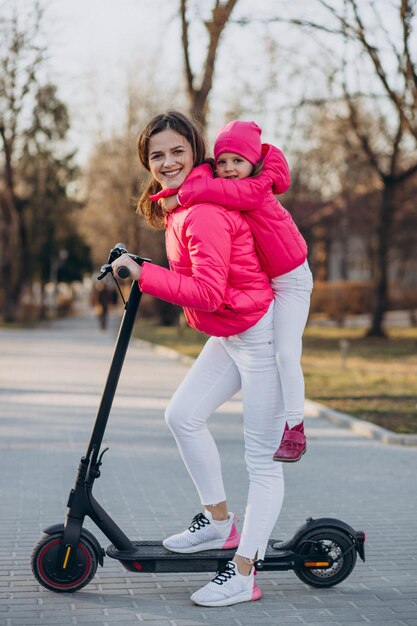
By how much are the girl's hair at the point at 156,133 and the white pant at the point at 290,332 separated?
63cm

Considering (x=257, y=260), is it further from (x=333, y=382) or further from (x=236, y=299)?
(x=333, y=382)

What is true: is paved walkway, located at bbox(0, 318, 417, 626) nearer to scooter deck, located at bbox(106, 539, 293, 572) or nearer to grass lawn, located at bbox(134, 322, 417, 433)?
scooter deck, located at bbox(106, 539, 293, 572)

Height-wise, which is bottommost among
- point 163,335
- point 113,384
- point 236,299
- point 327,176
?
point 163,335

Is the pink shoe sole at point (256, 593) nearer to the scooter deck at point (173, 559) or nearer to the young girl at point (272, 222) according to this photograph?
the scooter deck at point (173, 559)

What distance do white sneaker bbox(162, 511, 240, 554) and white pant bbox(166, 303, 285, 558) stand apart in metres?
0.23

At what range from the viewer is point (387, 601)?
16.3ft

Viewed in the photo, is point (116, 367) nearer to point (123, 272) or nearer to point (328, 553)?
point (123, 272)

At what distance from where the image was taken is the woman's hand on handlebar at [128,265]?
178 inches

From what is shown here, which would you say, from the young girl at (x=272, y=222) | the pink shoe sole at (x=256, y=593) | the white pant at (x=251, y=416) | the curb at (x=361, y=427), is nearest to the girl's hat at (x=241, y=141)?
the young girl at (x=272, y=222)

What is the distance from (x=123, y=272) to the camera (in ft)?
14.7

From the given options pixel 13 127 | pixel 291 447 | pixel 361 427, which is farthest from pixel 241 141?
pixel 13 127

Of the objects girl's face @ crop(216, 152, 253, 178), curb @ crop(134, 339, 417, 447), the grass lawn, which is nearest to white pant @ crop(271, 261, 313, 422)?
girl's face @ crop(216, 152, 253, 178)

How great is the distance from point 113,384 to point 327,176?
131 ft

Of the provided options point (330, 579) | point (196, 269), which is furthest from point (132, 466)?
point (196, 269)
